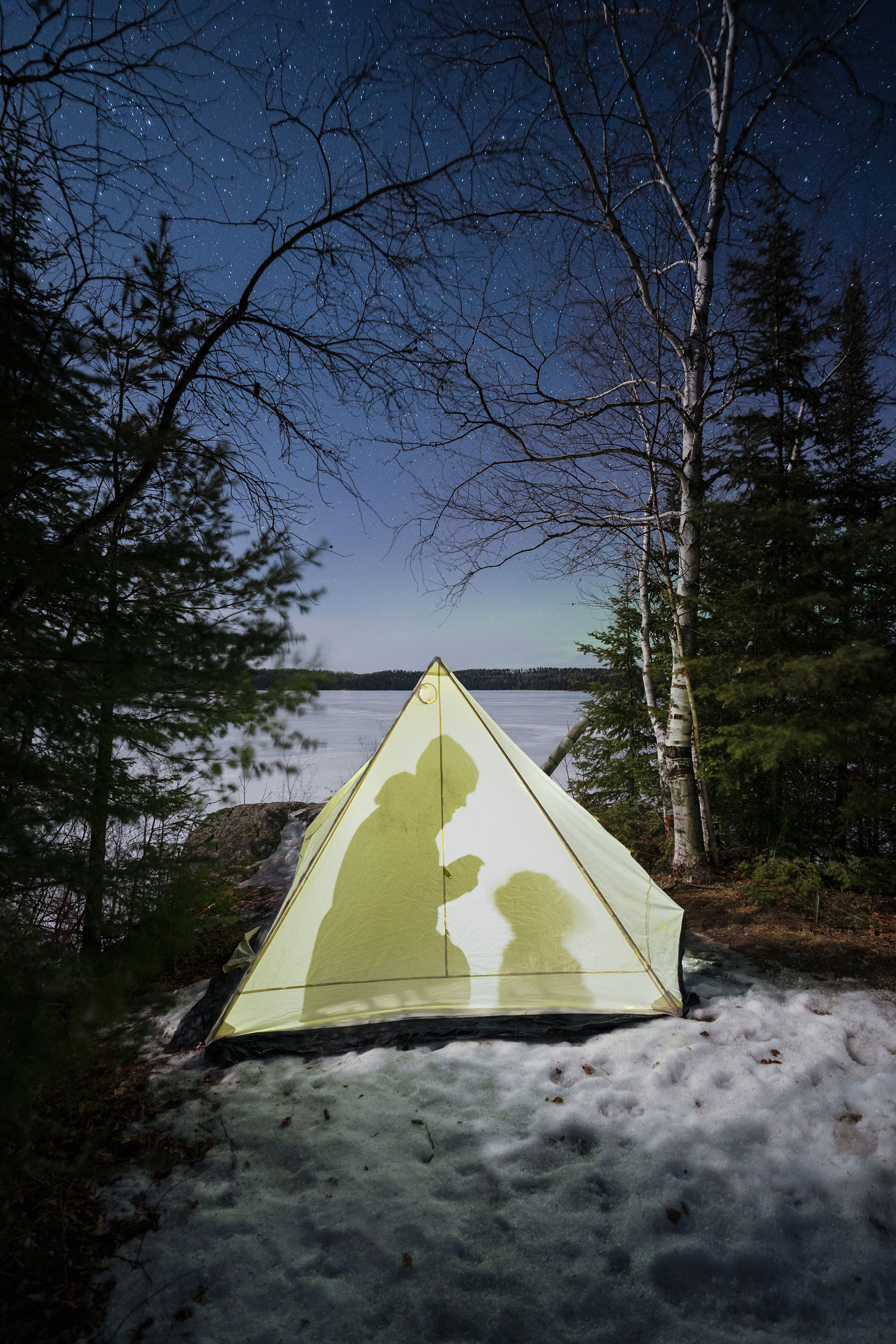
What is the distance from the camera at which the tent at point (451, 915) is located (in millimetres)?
3160

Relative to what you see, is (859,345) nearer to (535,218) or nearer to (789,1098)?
(535,218)

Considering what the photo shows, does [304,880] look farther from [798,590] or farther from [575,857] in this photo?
[798,590]

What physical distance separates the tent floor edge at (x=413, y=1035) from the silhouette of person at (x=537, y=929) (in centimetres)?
15

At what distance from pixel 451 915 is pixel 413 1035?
0.65 meters

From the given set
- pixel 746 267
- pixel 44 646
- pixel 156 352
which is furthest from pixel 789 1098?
pixel 746 267

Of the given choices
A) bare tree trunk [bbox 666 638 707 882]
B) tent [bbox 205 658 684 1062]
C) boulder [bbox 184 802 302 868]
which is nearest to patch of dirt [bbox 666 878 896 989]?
bare tree trunk [bbox 666 638 707 882]

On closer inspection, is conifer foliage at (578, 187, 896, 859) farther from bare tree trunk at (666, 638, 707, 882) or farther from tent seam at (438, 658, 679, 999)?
tent seam at (438, 658, 679, 999)

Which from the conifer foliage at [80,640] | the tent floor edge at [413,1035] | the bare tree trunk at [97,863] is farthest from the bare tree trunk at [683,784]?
the bare tree trunk at [97,863]

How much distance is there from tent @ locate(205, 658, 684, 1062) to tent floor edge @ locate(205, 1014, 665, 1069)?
0.4 inches

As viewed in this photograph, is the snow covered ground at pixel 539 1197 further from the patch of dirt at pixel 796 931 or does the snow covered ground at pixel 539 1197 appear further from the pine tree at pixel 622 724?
the pine tree at pixel 622 724

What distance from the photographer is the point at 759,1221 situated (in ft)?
6.25

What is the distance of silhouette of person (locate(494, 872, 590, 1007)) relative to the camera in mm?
3293

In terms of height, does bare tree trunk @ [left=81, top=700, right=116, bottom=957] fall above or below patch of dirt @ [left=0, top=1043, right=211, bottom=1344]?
above

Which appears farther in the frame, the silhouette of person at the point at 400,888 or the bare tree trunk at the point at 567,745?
the bare tree trunk at the point at 567,745
